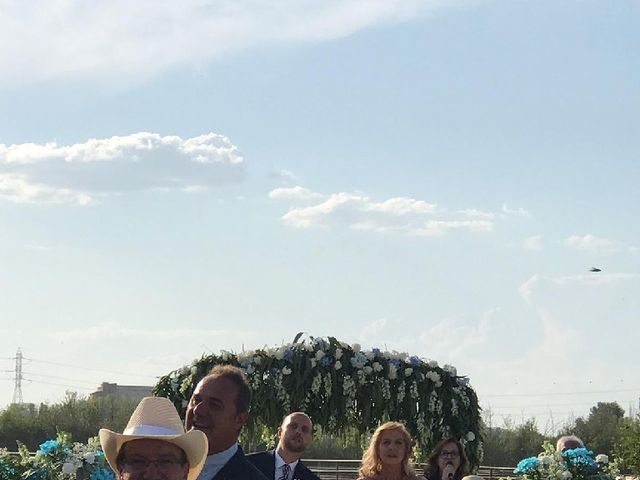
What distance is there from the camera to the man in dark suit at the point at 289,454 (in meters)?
9.35

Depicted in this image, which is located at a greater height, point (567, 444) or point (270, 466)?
point (567, 444)

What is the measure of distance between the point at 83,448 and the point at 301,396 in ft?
17.9

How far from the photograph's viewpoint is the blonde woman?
9.33 metres

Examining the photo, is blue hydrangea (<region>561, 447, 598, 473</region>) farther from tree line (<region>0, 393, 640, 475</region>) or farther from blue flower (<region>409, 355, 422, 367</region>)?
tree line (<region>0, 393, 640, 475</region>)

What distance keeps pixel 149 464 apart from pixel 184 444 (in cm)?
14

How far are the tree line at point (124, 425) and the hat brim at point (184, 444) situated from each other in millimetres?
38681

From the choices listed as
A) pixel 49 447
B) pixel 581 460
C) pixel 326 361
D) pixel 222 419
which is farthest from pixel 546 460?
pixel 222 419

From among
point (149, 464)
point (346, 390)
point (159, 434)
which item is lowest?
point (149, 464)

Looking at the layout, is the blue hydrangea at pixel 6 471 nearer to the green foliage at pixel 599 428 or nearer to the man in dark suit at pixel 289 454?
the man in dark suit at pixel 289 454

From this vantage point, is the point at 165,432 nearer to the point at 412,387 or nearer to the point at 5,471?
the point at 5,471

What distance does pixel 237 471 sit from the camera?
5.57m

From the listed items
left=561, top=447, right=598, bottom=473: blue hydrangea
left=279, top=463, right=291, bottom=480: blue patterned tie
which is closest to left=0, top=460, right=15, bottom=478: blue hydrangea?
left=279, top=463, right=291, bottom=480: blue patterned tie

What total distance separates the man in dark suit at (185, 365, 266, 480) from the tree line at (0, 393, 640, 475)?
37.2 metres

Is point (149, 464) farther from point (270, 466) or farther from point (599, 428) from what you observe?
point (599, 428)
